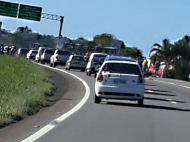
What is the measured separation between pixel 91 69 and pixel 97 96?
77.9ft

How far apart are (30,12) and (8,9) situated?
3114 mm

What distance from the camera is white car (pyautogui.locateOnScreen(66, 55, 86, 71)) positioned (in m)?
53.8

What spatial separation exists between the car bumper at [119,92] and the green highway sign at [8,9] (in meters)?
50.0

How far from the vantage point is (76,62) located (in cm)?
5422

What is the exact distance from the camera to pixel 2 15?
70.4m

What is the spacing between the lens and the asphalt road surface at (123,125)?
13758 mm

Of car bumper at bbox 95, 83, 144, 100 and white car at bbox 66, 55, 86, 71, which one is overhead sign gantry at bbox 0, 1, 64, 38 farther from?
car bumper at bbox 95, 83, 144, 100

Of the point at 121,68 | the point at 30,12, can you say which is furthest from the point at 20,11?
the point at 121,68

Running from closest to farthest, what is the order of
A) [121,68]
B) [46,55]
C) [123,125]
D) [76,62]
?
[123,125]
[121,68]
[76,62]
[46,55]

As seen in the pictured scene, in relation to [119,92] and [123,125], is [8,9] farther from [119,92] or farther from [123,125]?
[123,125]

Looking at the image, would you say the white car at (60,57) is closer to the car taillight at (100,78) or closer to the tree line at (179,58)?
the tree line at (179,58)

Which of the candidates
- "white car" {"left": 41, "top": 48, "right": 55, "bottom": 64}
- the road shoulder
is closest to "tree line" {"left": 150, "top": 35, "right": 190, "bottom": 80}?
"white car" {"left": 41, "top": 48, "right": 55, "bottom": 64}

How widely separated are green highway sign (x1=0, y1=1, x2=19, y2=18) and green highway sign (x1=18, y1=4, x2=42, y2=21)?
0.83m

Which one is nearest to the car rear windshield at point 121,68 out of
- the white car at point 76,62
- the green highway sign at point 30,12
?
the white car at point 76,62
